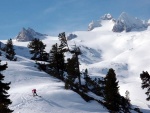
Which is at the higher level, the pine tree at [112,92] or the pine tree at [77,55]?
the pine tree at [77,55]

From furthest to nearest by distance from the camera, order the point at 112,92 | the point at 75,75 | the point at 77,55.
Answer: the point at 75,75 < the point at 77,55 < the point at 112,92

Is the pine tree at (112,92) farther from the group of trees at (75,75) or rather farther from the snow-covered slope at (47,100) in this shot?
the snow-covered slope at (47,100)

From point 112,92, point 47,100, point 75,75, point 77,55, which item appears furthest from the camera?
point 75,75

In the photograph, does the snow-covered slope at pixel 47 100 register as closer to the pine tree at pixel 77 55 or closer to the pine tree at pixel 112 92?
→ the pine tree at pixel 112 92

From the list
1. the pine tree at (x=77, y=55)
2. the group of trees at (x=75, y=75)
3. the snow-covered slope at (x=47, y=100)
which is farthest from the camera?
the pine tree at (x=77, y=55)

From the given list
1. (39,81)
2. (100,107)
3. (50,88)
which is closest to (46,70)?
(39,81)

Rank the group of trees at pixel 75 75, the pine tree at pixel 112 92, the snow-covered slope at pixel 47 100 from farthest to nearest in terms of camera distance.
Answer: the group of trees at pixel 75 75
the pine tree at pixel 112 92
the snow-covered slope at pixel 47 100

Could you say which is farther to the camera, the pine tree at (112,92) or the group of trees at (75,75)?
the group of trees at (75,75)

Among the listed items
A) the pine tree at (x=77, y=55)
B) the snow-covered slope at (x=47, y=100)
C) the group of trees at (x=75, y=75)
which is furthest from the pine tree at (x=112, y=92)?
the pine tree at (x=77, y=55)

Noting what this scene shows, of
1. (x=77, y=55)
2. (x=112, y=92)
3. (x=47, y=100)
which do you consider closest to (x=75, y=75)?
(x=77, y=55)

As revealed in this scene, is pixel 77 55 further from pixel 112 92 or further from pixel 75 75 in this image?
pixel 112 92

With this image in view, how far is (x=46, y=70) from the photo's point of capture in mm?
86375

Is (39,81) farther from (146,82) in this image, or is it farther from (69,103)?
(146,82)

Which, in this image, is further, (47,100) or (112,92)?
(112,92)
